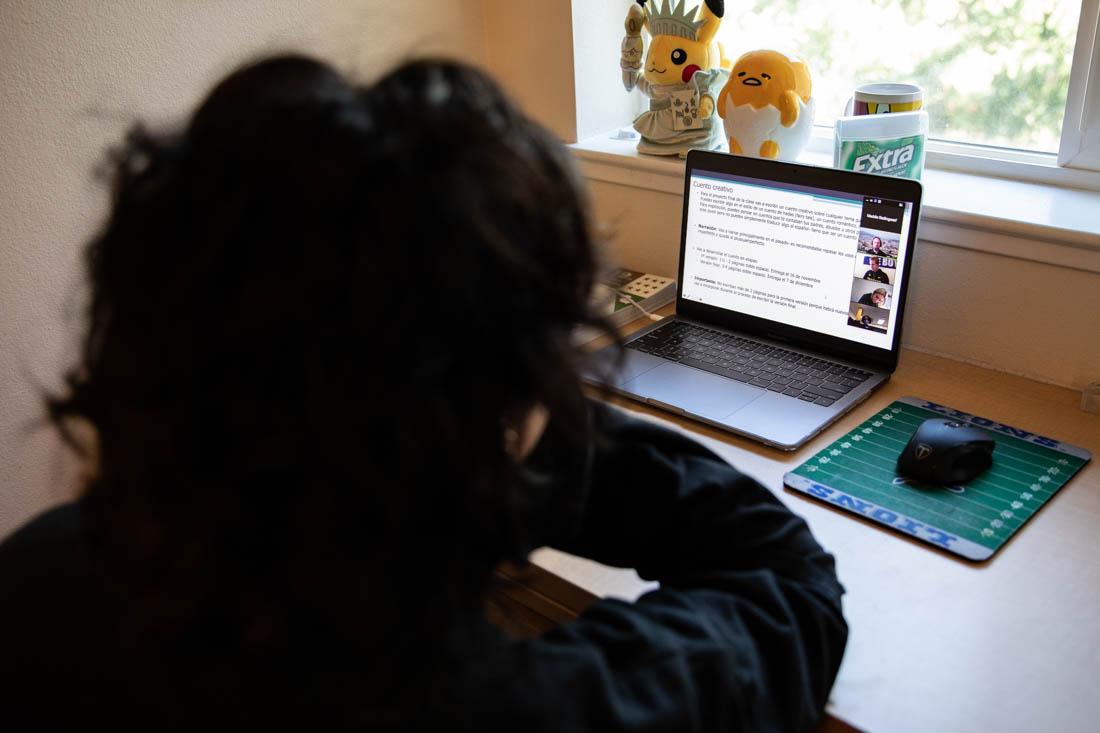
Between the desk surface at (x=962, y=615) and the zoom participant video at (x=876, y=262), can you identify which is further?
the zoom participant video at (x=876, y=262)

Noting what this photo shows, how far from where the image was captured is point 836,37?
163 cm

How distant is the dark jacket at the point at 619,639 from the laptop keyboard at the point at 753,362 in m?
0.44

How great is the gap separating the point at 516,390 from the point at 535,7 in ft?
4.53

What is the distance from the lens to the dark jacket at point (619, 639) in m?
0.51

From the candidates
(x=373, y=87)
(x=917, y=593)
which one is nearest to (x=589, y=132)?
(x=917, y=593)

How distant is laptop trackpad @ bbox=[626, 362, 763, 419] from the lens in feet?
3.96

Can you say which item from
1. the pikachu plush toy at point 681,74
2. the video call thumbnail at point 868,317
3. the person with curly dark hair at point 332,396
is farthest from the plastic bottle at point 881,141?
the person with curly dark hair at point 332,396

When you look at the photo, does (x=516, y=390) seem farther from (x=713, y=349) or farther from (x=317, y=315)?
(x=713, y=349)

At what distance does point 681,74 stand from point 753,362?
20.8 inches

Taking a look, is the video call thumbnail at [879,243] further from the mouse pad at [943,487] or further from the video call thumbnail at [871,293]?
the mouse pad at [943,487]

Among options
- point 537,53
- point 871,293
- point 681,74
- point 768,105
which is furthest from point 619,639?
point 537,53

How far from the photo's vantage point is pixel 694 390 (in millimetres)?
1252

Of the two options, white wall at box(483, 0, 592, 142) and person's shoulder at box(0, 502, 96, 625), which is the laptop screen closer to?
white wall at box(483, 0, 592, 142)

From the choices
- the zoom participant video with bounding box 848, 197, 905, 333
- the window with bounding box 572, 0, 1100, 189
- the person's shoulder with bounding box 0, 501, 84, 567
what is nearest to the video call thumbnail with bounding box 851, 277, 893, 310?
the zoom participant video with bounding box 848, 197, 905, 333
